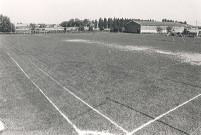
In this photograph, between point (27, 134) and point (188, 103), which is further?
point (188, 103)

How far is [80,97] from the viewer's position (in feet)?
36.9

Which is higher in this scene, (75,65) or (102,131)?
(75,65)

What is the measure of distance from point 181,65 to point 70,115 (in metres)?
15.2

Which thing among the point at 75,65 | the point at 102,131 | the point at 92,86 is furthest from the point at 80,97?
the point at 75,65

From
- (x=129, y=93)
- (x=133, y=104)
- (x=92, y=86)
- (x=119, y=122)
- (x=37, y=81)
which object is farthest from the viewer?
(x=37, y=81)

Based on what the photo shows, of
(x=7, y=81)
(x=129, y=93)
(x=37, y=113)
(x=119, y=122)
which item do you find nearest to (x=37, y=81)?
(x=7, y=81)

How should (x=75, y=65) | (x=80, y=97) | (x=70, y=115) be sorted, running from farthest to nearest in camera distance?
(x=75, y=65) < (x=80, y=97) < (x=70, y=115)

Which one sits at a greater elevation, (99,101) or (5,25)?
(5,25)

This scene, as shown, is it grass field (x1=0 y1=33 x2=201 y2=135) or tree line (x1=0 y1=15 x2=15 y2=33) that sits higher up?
tree line (x1=0 y1=15 x2=15 y2=33)

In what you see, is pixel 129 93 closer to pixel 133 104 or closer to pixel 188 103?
pixel 133 104

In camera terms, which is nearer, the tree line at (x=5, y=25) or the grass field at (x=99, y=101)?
the grass field at (x=99, y=101)

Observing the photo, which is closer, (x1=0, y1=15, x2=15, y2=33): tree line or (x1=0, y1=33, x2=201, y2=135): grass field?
(x1=0, y1=33, x2=201, y2=135): grass field

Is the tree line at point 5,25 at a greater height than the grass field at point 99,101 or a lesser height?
greater

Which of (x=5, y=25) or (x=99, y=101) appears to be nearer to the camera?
(x=99, y=101)
